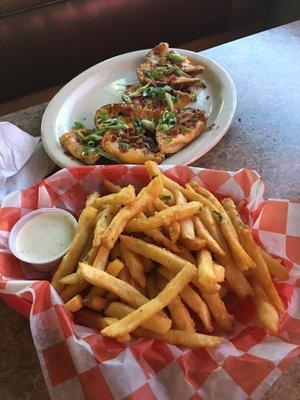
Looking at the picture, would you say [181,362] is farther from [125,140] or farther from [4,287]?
[125,140]

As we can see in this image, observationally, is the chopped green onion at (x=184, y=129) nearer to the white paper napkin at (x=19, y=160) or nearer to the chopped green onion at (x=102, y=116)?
the chopped green onion at (x=102, y=116)

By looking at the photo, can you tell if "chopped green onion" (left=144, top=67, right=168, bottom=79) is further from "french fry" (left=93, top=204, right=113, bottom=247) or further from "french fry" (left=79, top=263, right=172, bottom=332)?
A: "french fry" (left=79, top=263, right=172, bottom=332)

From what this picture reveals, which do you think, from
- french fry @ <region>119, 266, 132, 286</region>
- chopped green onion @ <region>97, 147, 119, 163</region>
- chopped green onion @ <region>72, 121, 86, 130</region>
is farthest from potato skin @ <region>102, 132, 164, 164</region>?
french fry @ <region>119, 266, 132, 286</region>

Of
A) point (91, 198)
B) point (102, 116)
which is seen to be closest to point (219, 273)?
point (91, 198)

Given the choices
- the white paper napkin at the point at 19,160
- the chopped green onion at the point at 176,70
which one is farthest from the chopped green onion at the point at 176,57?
the white paper napkin at the point at 19,160

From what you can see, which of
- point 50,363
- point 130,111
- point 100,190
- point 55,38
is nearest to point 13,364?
point 50,363

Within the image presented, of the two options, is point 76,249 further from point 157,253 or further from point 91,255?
point 157,253

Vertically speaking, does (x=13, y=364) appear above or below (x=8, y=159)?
below

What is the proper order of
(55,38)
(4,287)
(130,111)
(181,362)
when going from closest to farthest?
(181,362), (4,287), (130,111), (55,38)
